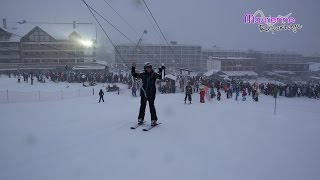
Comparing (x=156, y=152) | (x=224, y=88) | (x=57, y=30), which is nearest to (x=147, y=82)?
(x=156, y=152)

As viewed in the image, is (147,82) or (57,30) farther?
(57,30)

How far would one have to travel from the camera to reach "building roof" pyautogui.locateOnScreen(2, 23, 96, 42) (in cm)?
5806

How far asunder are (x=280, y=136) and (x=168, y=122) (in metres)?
3.34

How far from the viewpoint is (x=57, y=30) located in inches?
2406

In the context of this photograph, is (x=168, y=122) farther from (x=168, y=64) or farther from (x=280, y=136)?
(x=168, y=64)

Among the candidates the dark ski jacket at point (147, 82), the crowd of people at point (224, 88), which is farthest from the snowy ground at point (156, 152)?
the crowd of people at point (224, 88)

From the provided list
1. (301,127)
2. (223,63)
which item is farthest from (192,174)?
(223,63)

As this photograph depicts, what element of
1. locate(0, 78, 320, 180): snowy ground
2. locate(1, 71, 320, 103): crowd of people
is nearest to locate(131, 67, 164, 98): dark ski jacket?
locate(0, 78, 320, 180): snowy ground

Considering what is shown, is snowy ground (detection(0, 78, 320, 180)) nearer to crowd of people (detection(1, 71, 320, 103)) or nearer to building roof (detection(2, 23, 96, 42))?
crowd of people (detection(1, 71, 320, 103))

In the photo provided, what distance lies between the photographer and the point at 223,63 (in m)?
71.3

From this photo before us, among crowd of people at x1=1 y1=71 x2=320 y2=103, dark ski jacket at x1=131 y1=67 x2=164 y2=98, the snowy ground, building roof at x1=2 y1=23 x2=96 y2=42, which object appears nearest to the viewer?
the snowy ground

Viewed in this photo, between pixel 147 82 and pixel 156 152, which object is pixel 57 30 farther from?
pixel 156 152

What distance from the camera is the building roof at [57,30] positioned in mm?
58062

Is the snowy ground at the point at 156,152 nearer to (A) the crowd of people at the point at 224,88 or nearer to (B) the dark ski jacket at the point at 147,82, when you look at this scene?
(B) the dark ski jacket at the point at 147,82
